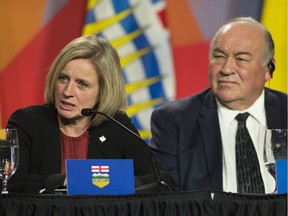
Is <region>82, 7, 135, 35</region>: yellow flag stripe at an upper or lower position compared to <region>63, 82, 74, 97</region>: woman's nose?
upper

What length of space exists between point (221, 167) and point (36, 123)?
2.64ft

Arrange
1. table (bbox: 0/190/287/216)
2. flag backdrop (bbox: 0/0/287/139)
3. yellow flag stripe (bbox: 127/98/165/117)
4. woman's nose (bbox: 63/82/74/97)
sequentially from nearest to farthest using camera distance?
1. table (bbox: 0/190/287/216)
2. woman's nose (bbox: 63/82/74/97)
3. flag backdrop (bbox: 0/0/287/139)
4. yellow flag stripe (bbox: 127/98/165/117)

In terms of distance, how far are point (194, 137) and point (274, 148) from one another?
2.63 ft

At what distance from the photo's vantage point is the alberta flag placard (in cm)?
222

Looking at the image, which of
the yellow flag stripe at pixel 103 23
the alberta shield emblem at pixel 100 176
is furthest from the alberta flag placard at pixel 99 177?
the yellow flag stripe at pixel 103 23

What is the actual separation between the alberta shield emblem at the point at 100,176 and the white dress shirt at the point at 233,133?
1001mm

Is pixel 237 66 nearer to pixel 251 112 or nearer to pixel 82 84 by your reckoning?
pixel 251 112

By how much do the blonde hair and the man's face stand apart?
0.45 metres

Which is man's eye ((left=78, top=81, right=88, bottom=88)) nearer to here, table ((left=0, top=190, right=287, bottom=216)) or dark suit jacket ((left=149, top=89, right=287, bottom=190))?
dark suit jacket ((left=149, top=89, right=287, bottom=190))

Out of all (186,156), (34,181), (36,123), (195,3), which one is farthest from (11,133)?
(195,3)

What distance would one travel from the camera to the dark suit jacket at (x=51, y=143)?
2.94m

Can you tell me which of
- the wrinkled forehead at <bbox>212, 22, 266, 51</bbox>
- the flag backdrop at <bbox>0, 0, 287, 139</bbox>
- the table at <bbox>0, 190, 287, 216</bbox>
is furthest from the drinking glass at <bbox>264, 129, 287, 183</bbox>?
the flag backdrop at <bbox>0, 0, 287, 139</bbox>

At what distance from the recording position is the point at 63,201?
2.07 metres

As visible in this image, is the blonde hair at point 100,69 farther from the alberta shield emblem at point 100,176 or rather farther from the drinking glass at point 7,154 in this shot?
the alberta shield emblem at point 100,176
